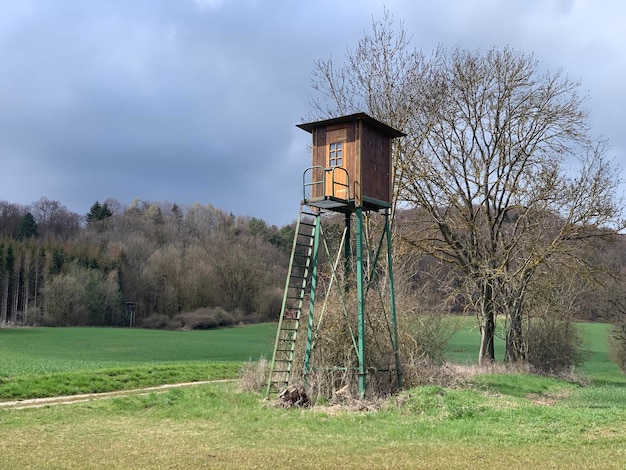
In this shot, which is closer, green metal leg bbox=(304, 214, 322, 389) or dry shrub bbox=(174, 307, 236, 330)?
green metal leg bbox=(304, 214, 322, 389)

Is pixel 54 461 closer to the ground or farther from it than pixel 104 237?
closer to the ground

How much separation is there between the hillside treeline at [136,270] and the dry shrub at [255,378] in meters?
66.6

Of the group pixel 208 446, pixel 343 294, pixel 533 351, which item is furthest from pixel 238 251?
pixel 208 446

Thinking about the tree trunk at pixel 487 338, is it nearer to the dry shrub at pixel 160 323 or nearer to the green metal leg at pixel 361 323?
the green metal leg at pixel 361 323

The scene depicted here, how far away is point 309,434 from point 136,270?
8505 cm

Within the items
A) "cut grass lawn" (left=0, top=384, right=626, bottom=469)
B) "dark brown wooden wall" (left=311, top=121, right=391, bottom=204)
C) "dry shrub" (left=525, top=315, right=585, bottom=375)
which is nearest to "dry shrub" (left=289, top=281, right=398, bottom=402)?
"cut grass lawn" (left=0, top=384, right=626, bottom=469)

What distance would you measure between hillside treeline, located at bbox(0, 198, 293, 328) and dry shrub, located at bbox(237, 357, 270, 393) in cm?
6659

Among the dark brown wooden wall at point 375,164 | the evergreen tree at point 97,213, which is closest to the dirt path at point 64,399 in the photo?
the dark brown wooden wall at point 375,164

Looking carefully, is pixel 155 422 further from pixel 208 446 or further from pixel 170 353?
pixel 170 353

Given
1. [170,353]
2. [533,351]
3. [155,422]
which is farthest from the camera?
[170,353]

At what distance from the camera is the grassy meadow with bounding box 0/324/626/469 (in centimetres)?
966

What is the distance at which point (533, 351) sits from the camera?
97.0 feet

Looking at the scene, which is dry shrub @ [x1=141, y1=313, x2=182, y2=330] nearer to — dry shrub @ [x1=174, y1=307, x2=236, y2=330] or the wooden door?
dry shrub @ [x1=174, y1=307, x2=236, y2=330]

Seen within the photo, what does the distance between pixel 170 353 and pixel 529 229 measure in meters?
27.4
